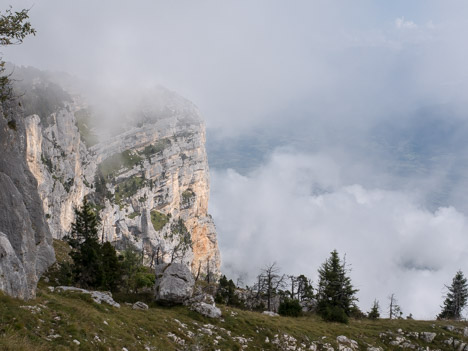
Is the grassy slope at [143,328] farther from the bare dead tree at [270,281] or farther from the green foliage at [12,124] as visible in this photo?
the bare dead tree at [270,281]

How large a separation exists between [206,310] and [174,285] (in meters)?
4.89

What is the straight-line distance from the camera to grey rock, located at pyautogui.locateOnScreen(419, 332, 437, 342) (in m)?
35.4

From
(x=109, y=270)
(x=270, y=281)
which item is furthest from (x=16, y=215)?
(x=270, y=281)

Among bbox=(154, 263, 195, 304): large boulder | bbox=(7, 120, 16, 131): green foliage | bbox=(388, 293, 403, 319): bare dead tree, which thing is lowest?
bbox=(388, 293, 403, 319): bare dead tree

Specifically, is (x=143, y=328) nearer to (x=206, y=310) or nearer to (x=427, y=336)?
(x=206, y=310)

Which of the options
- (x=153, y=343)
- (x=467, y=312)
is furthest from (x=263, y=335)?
(x=467, y=312)

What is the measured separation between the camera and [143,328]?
74.1ft

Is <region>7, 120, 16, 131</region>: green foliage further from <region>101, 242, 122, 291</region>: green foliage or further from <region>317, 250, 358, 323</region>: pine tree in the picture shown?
<region>317, 250, 358, 323</region>: pine tree

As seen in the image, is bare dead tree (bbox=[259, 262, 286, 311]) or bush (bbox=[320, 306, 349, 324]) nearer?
bush (bbox=[320, 306, 349, 324])

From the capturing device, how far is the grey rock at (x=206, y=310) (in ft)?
97.8

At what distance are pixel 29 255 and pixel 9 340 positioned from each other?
34.5 feet

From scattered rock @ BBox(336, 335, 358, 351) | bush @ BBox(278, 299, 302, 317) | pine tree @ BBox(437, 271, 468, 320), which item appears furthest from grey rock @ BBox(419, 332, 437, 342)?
pine tree @ BBox(437, 271, 468, 320)

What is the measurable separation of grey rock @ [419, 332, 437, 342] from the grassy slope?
0.46 meters

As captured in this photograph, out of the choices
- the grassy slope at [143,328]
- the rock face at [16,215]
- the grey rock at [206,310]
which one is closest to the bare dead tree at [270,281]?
the grassy slope at [143,328]
